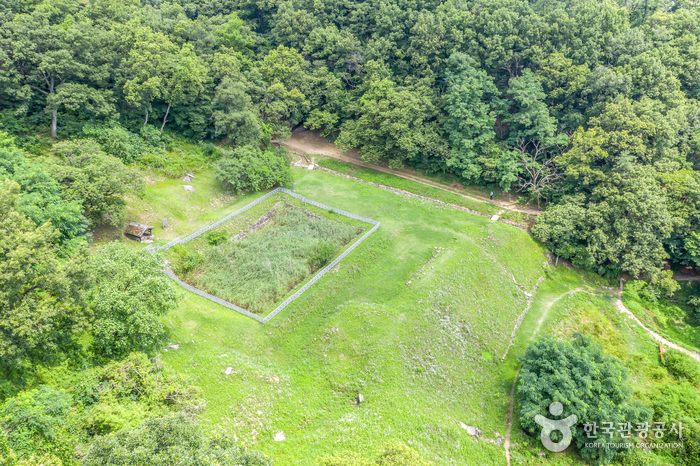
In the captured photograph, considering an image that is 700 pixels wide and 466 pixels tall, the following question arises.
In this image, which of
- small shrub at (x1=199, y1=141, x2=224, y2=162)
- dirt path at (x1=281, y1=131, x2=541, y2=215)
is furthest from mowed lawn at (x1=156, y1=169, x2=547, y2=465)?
small shrub at (x1=199, y1=141, x2=224, y2=162)

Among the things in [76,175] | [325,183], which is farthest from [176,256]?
[325,183]

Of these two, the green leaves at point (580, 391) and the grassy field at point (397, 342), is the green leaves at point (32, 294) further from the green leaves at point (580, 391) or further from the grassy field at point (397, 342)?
the green leaves at point (580, 391)

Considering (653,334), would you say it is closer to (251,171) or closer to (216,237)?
(216,237)

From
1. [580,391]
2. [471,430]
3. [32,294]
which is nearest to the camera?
[32,294]

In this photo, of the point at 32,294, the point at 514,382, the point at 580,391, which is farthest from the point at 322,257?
the point at 580,391

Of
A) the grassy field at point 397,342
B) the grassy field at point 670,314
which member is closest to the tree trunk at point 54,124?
the grassy field at point 397,342

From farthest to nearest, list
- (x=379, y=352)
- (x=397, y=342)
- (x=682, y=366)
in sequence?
(x=682, y=366)
(x=397, y=342)
(x=379, y=352)

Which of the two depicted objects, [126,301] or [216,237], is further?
[216,237]
